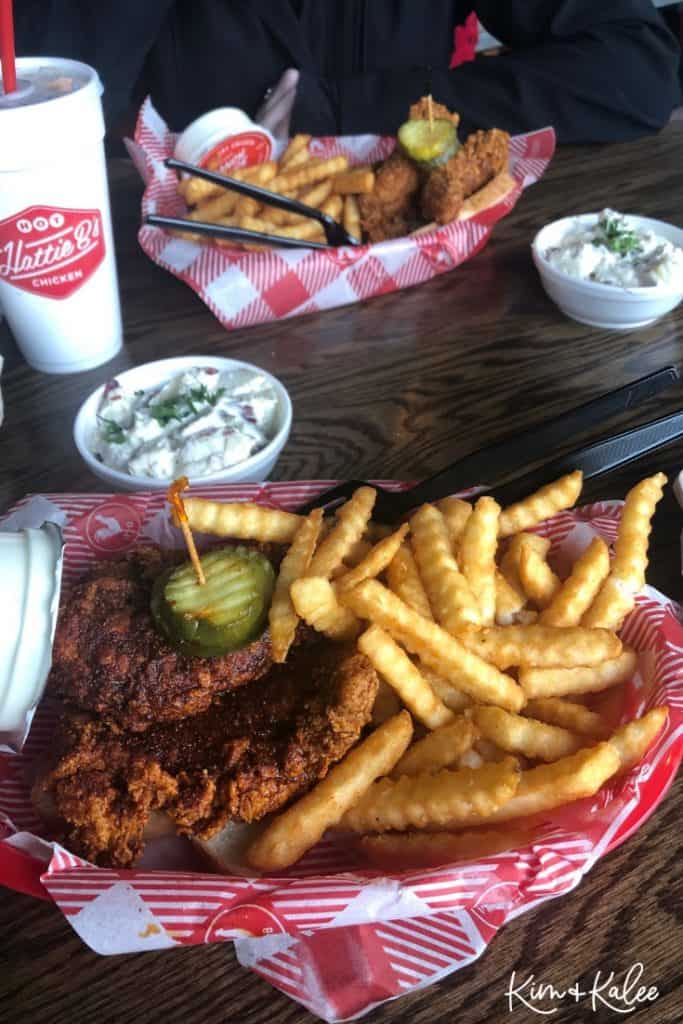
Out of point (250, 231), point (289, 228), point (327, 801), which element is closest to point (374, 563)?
point (327, 801)

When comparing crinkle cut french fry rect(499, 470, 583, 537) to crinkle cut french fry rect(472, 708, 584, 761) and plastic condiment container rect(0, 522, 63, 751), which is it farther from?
plastic condiment container rect(0, 522, 63, 751)

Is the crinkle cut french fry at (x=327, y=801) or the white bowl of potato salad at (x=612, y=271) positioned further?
the white bowl of potato salad at (x=612, y=271)

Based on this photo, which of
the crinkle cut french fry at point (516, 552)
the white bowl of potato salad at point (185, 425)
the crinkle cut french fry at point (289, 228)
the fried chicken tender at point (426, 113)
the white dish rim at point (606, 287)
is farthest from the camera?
the fried chicken tender at point (426, 113)

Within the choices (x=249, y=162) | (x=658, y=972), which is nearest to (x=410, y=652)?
(x=658, y=972)

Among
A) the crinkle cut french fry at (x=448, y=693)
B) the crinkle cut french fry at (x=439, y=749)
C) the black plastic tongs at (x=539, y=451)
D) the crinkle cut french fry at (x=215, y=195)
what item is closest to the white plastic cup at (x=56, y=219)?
the crinkle cut french fry at (x=215, y=195)

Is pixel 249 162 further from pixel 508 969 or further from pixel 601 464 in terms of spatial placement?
pixel 508 969

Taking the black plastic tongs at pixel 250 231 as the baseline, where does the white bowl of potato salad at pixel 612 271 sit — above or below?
below

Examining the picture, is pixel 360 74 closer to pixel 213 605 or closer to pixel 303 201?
pixel 303 201

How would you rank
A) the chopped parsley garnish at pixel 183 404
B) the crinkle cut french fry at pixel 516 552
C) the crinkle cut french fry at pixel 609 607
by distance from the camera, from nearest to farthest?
the crinkle cut french fry at pixel 609 607 < the crinkle cut french fry at pixel 516 552 < the chopped parsley garnish at pixel 183 404

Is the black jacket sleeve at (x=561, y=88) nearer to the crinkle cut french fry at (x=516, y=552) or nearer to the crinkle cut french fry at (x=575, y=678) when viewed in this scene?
the crinkle cut french fry at (x=516, y=552)
